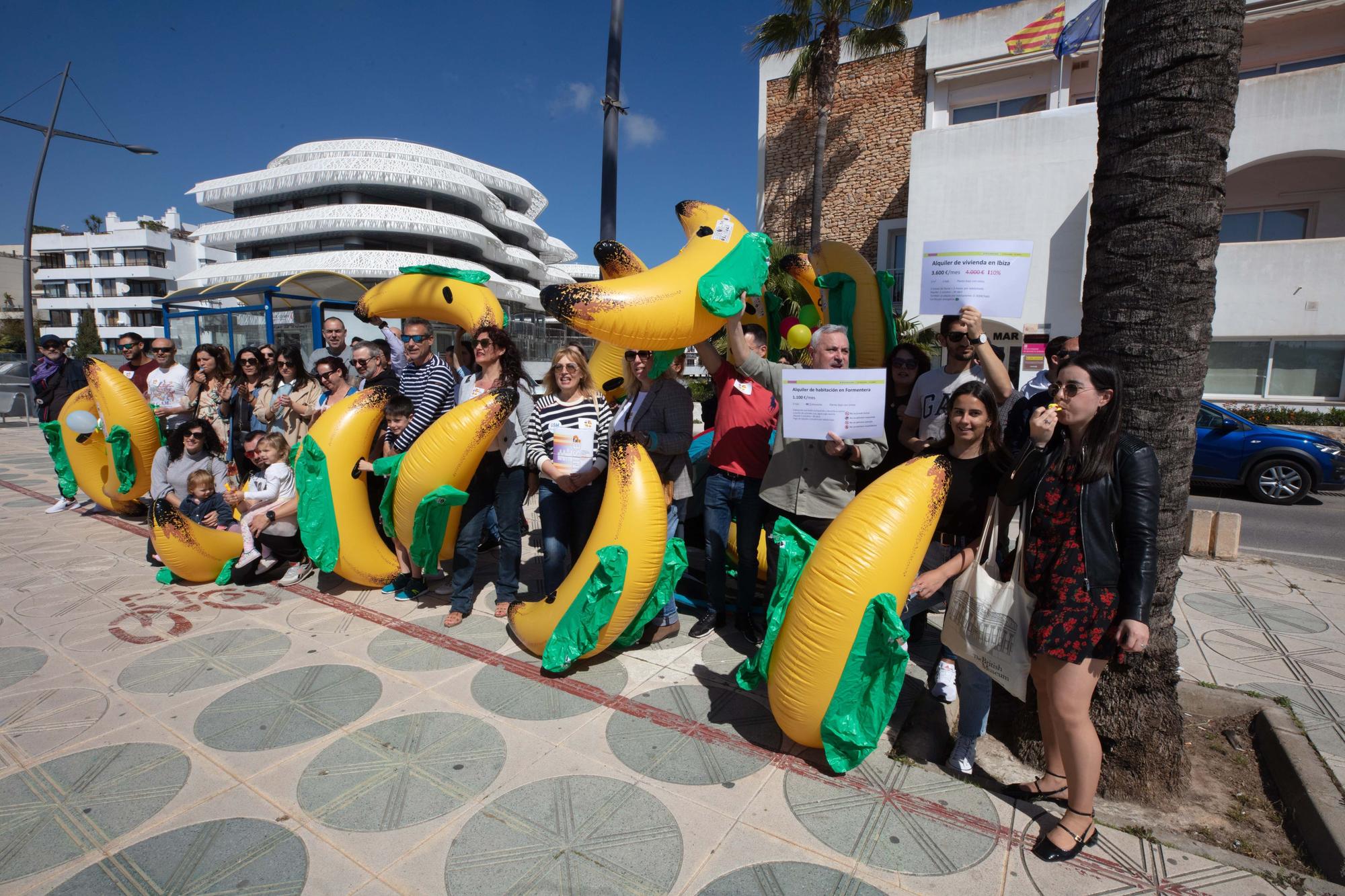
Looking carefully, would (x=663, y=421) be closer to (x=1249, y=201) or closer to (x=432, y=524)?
(x=432, y=524)

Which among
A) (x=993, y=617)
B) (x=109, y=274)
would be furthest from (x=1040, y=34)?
(x=109, y=274)

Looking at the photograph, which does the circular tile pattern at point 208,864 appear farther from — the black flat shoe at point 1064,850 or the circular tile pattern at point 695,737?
the black flat shoe at point 1064,850

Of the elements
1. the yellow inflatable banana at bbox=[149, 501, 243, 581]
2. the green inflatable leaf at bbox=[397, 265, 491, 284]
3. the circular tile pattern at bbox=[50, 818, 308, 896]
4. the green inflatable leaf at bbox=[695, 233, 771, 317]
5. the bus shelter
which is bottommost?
the circular tile pattern at bbox=[50, 818, 308, 896]

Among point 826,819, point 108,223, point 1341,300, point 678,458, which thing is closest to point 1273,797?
point 826,819

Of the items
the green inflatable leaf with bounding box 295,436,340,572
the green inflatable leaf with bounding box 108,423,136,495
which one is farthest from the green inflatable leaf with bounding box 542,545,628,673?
the green inflatable leaf with bounding box 108,423,136,495

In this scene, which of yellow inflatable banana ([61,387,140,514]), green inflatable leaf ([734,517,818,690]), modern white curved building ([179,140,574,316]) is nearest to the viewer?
green inflatable leaf ([734,517,818,690])

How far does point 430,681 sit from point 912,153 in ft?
52.7

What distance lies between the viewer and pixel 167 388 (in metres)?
6.72

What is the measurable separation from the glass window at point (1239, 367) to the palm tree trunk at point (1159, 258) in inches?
565

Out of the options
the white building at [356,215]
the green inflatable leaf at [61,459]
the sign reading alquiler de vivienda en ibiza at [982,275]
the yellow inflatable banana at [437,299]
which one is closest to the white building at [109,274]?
the white building at [356,215]

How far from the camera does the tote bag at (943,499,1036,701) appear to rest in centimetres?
232

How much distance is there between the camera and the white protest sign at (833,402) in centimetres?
305

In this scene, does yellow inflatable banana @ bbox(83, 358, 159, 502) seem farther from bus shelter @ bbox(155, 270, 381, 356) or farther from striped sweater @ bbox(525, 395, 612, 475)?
striped sweater @ bbox(525, 395, 612, 475)

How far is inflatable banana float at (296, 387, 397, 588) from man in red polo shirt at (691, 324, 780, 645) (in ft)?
8.19
